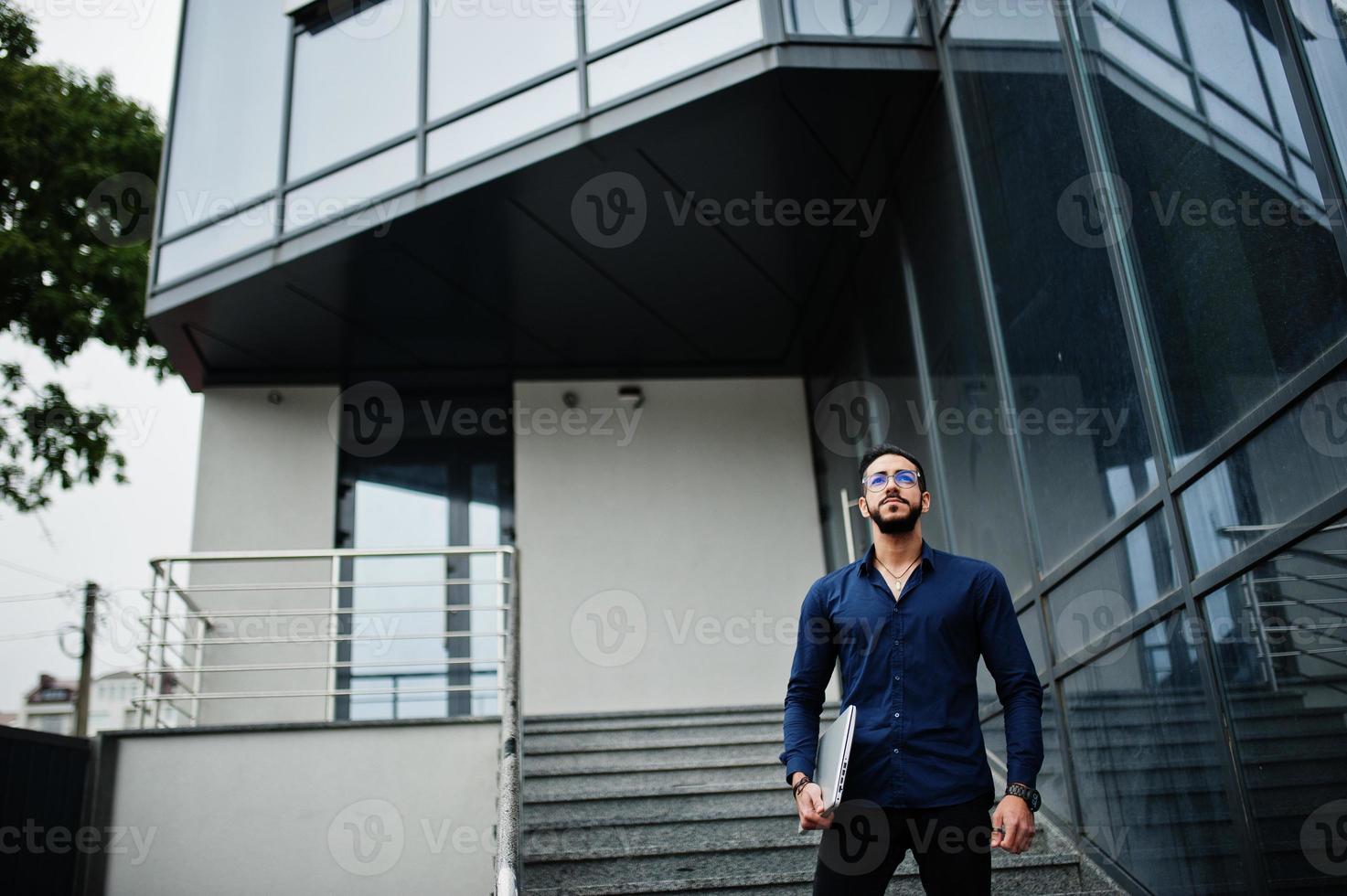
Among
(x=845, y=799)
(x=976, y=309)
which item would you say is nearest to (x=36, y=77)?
(x=976, y=309)

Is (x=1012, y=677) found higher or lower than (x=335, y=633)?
lower

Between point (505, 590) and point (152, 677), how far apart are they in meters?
2.44

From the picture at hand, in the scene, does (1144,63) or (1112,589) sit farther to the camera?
(1112,589)

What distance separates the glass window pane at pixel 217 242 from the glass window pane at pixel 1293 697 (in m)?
6.04

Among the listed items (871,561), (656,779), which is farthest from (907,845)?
(656,779)

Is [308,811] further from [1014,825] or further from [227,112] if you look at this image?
[227,112]

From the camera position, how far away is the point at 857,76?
5.90m

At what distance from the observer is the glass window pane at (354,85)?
7.17 meters

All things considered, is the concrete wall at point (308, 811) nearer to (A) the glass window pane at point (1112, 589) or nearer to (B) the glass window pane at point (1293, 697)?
(A) the glass window pane at point (1112, 589)

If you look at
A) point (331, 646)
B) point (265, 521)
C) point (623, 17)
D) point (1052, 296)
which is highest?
point (623, 17)

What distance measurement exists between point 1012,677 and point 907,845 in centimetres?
42

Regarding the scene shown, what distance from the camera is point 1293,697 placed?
3.05 meters

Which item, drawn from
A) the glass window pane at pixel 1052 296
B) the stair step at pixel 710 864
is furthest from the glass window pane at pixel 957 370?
the stair step at pixel 710 864

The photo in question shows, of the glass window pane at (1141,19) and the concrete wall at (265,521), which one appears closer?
the glass window pane at (1141,19)
